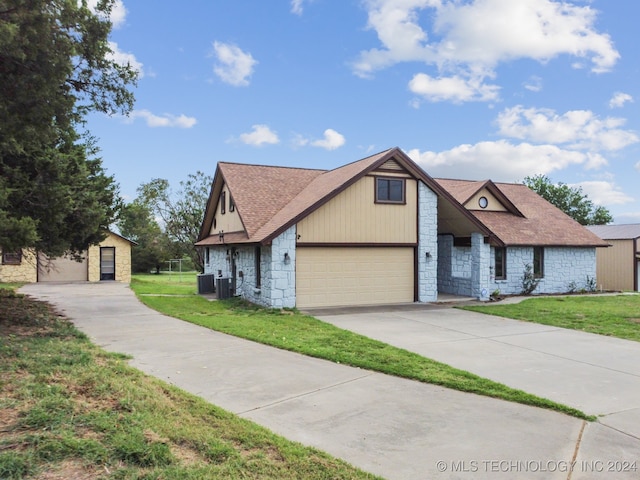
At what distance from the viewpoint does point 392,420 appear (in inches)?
197

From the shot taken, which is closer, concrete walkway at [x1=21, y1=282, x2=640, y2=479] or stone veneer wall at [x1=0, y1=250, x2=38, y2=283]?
concrete walkway at [x1=21, y1=282, x2=640, y2=479]

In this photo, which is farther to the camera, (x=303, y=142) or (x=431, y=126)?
(x=303, y=142)

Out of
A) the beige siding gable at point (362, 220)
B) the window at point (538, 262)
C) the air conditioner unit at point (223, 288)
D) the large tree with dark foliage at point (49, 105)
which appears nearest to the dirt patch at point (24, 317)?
the large tree with dark foliage at point (49, 105)

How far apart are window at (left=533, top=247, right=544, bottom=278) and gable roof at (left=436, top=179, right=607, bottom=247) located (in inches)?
21.6

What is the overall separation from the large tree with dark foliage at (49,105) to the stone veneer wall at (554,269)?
15.9 meters

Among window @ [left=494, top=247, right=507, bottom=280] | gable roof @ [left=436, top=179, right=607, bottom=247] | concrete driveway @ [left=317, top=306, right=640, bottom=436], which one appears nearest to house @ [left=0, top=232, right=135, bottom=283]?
concrete driveway @ [left=317, top=306, right=640, bottom=436]

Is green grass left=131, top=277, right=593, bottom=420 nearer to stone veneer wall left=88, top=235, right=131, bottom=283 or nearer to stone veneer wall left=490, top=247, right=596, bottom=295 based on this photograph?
stone veneer wall left=490, top=247, right=596, bottom=295

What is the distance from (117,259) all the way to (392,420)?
86.2ft

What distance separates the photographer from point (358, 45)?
56.4 ft

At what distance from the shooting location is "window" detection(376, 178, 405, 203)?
52.5 feet

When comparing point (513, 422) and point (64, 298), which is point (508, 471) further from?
point (64, 298)

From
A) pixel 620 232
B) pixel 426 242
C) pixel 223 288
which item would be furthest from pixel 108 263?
pixel 620 232

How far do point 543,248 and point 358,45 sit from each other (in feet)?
39.3

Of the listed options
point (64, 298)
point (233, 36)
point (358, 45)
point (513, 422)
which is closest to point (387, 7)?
point (358, 45)
